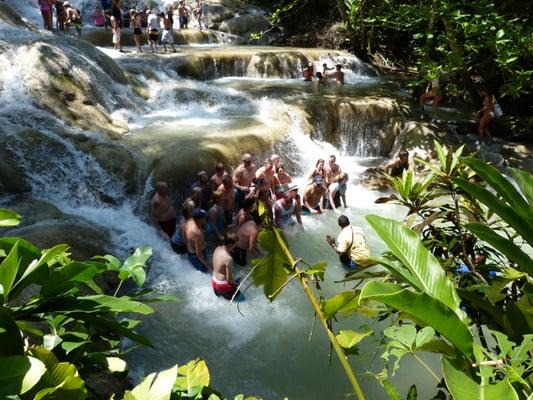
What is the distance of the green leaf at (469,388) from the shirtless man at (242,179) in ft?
21.5

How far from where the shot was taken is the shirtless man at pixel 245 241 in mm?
5918

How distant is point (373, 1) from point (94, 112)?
11440mm

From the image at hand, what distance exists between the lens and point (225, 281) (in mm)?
5117

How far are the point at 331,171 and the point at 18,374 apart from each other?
7847mm

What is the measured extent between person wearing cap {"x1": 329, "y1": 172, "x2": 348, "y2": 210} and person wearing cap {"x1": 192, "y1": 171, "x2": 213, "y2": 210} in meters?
2.62

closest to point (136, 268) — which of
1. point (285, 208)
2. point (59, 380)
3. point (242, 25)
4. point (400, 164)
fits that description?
point (59, 380)

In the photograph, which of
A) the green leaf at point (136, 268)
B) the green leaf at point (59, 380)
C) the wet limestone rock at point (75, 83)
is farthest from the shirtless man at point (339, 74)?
the green leaf at point (59, 380)

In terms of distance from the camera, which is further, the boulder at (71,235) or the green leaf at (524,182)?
the boulder at (71,235)

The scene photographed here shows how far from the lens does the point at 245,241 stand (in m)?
5.95

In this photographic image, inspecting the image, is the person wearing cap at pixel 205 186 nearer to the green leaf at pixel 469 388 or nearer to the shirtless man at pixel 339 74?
the green leaf at pixel 469 388

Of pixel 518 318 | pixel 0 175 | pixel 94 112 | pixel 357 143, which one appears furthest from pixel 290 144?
pixel 518 318

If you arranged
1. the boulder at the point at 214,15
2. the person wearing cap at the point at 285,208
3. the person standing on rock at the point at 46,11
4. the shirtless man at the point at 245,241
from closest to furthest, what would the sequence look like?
the shirtless man at the point at 245,241
the person wearing cap at the point at 285,208
the person standing on rock at the point at 46,11
the boulder at the point at 214,15

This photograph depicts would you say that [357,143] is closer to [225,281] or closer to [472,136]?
[472,136]

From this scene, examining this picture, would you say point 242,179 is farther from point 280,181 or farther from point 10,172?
point 10,172
